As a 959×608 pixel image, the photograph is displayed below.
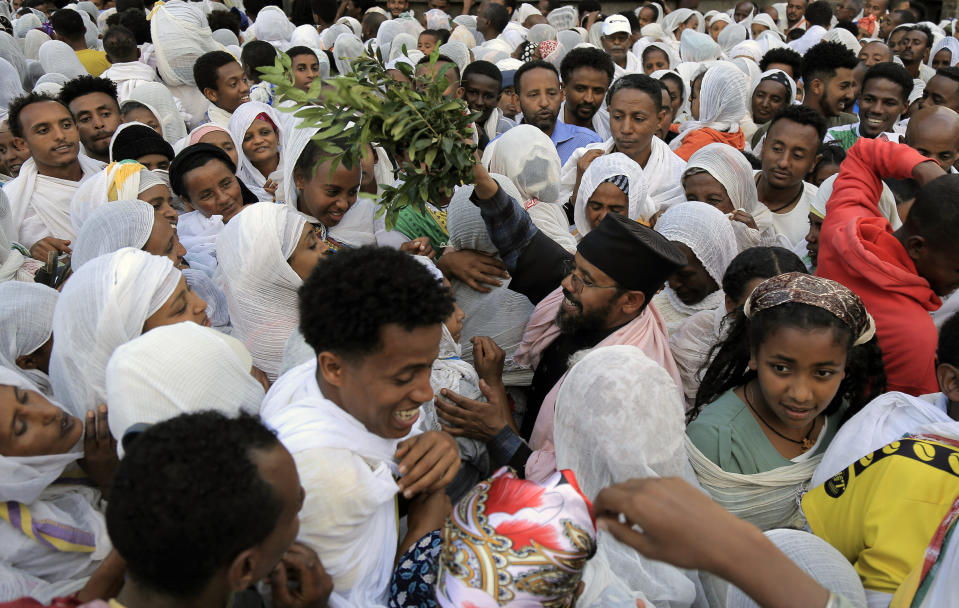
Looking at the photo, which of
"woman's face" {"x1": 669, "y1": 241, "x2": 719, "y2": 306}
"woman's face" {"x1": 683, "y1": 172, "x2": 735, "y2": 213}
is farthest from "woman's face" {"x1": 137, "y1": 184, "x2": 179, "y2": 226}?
"woman's face" {"x1": 683, "y1": 172, "x2": 735, "y2": 213}

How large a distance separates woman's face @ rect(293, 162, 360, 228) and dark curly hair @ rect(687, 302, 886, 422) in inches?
70.1

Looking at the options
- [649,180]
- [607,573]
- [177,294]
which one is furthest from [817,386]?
[649,180]

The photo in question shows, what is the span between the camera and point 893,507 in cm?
198

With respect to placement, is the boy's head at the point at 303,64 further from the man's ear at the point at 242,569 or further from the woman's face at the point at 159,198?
the man's ear at the point at 242,569

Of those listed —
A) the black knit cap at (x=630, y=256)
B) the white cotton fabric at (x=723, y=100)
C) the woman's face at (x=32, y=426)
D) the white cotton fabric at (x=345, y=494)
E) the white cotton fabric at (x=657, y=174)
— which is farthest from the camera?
the white cotton fabric at (x=723, y=100)

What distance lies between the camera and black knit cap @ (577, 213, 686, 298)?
276 centimetres

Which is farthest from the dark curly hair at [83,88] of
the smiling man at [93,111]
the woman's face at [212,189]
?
the woman's face at [212,189]

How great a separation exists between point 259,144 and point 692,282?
342cm

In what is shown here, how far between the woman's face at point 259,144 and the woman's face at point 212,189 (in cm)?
109

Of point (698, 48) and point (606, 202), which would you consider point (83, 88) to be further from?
point (698, 48)

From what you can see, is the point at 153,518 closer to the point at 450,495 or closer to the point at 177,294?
the point at 450,495

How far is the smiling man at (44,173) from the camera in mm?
4582

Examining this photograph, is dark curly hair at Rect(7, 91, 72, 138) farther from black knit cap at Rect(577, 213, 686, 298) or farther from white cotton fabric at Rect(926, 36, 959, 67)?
white cotton fabric at Rect(926, 36, 959, 67)

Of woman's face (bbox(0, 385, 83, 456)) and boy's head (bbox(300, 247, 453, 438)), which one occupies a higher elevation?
boy's head (bbox(300, 247, 453, 438))
